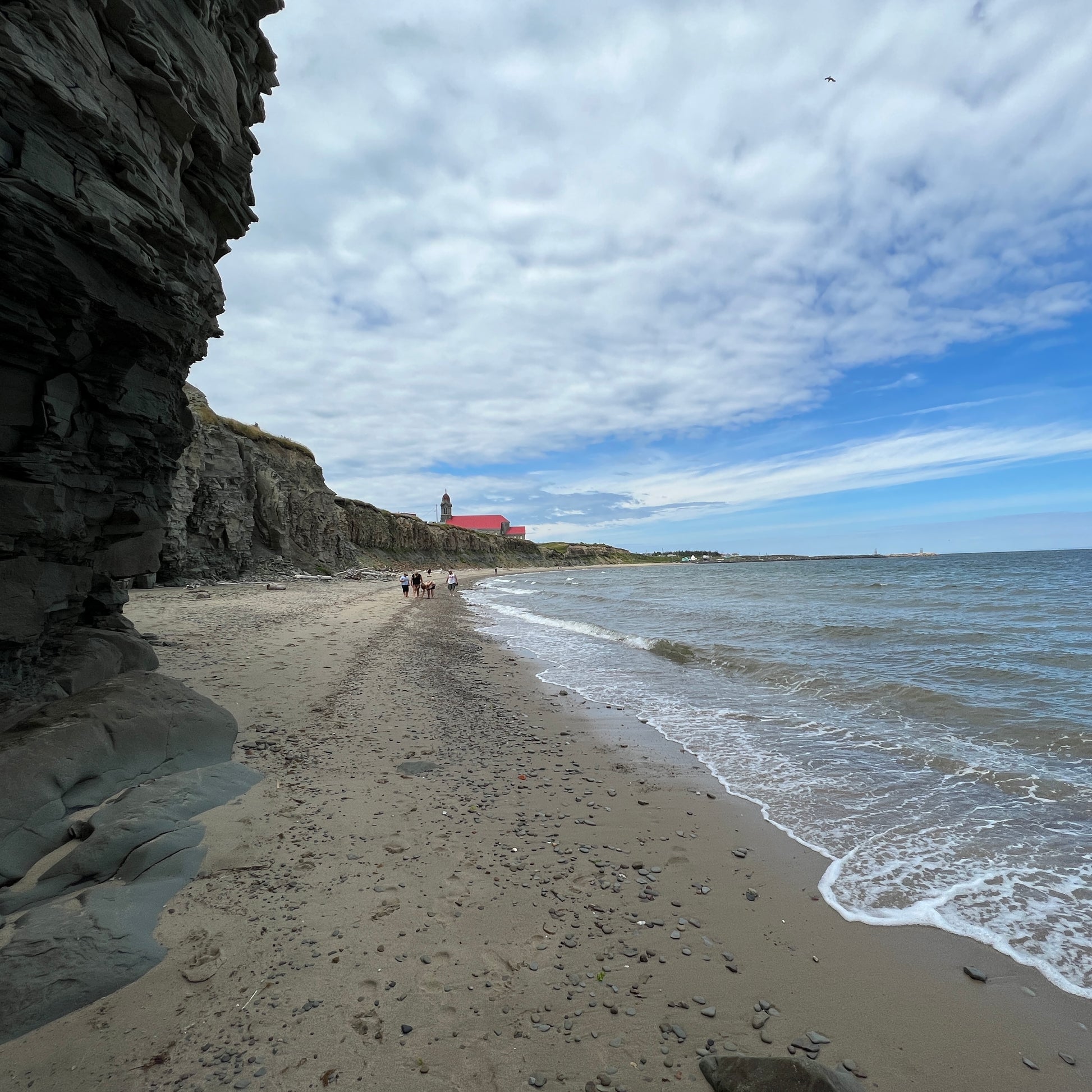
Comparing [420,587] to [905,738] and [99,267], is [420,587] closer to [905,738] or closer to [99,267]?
[905,738]

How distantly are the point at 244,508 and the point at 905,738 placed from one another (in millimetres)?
33120

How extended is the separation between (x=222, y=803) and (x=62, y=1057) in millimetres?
2869

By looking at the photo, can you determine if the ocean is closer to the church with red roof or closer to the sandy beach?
the sandy beach

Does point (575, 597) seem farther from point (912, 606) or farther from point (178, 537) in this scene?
point (178, 537)

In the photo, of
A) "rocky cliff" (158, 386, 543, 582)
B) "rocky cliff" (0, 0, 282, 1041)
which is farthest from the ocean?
"rocky cliff" (158, 386, 543, 582)

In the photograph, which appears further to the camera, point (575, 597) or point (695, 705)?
point (575, 597)

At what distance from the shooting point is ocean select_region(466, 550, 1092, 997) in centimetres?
474

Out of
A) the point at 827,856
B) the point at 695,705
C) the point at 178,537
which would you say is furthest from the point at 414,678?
the point at 178,537

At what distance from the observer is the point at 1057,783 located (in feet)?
23.1

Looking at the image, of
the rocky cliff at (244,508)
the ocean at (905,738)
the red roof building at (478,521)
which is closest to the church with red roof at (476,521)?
the red roof building at (478,521)

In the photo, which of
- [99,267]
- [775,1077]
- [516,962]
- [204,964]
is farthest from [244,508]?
[775,1077]

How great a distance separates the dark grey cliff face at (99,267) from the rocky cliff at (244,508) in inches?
406

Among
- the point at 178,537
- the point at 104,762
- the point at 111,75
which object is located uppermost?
the point at 111,75

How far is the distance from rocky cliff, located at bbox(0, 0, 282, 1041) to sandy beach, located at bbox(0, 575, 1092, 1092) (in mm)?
478
